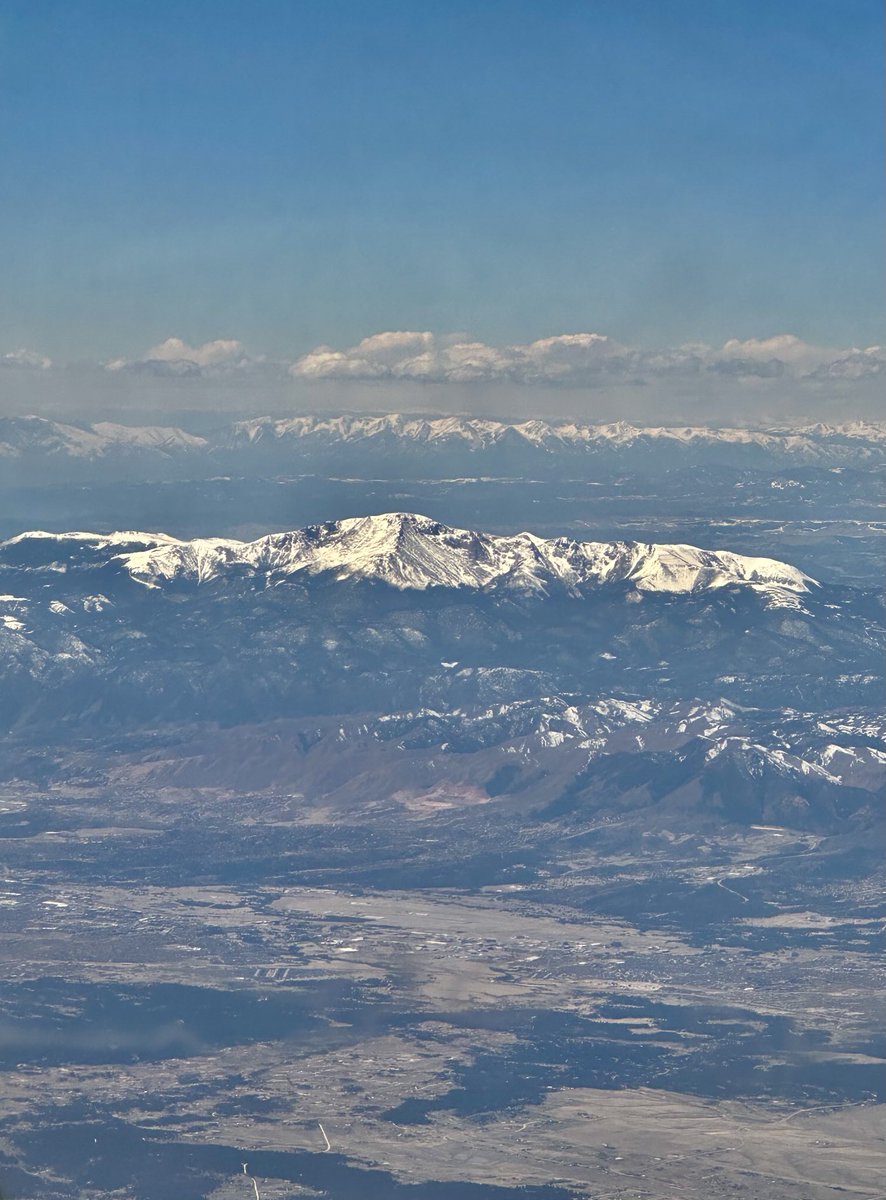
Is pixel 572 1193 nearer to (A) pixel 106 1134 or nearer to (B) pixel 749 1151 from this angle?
(B) pixel 749 1151

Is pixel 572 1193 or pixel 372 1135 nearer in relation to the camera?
pixel 572 1193

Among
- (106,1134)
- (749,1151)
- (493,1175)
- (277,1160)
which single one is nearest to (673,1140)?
(749,1151)

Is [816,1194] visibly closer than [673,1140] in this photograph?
Yes

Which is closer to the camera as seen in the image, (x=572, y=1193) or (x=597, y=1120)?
(x=572, y=1193)

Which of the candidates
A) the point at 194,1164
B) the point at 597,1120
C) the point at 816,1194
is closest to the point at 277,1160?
the point at 194,1164

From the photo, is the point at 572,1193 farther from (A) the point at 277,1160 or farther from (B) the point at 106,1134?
(B) the point at 106,1134

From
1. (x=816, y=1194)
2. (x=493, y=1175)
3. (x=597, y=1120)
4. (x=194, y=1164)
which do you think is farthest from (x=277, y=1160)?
(x=816, y=1194)

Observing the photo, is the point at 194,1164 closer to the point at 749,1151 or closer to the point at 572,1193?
the point at 572,1193
